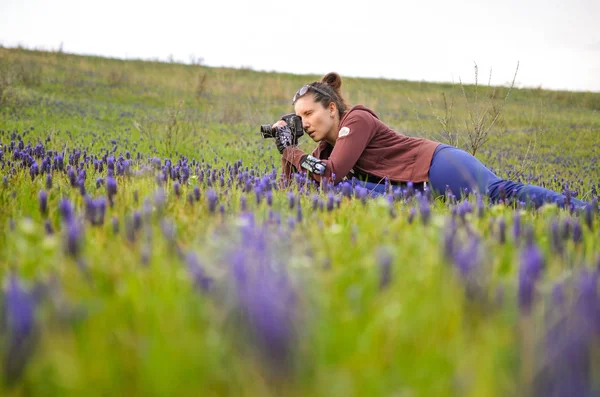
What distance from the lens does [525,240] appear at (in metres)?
2.12

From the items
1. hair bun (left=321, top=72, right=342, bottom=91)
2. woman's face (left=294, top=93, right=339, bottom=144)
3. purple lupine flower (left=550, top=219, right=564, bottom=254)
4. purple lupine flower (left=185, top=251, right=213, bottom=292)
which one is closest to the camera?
purple lupine flower (left=185, top=251, right=213, bottom=292)

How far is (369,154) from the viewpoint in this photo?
494cm

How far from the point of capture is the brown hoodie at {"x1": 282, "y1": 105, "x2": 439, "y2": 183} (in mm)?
4434

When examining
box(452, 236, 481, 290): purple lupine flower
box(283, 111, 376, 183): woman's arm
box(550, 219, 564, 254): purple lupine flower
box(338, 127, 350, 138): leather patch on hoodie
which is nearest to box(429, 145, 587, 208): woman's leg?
box(283, 111, 376, 183): woman's arm

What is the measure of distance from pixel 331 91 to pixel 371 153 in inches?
33.2

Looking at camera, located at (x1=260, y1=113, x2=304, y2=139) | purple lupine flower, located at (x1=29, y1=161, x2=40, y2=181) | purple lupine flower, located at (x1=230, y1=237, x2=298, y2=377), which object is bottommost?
purple lupine flower, located at (x1=29, y1=161, x2=40, y2=181)

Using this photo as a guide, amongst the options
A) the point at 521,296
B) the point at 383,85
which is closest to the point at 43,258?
the point at 521,296

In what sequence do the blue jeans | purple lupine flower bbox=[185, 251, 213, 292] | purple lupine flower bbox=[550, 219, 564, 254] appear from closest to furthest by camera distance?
purple lupine flower bbox=[185, 251, 213, 292] → purple lupine flower bbox=[550, 219, 564, 254] → the blue jeans

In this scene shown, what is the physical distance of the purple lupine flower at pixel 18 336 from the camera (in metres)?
1.00

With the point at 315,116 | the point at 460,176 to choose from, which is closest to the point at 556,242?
the point at 460,176

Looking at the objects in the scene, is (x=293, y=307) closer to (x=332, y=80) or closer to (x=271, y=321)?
(x=271, y=321)

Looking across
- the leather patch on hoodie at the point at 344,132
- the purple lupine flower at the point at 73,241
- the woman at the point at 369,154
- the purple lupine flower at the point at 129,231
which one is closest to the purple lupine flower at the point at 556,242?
the purple lupine flower at the point at 129,231

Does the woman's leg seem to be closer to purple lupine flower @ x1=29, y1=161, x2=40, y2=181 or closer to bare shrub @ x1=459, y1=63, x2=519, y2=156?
bare shrub @ x1=459, y1=63, x2=519, y2=156

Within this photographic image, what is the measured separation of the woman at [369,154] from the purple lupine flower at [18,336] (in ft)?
11.0
